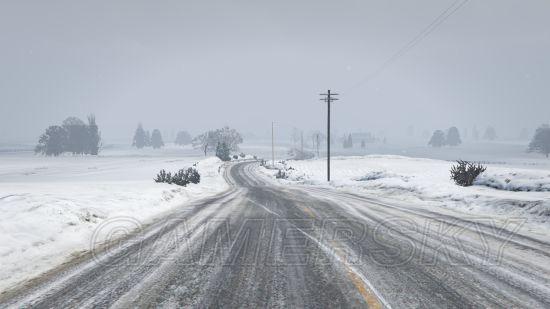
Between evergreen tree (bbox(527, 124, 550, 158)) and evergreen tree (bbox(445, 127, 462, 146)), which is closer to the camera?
evergreen tree (bbox(527, 124, 550, 158))

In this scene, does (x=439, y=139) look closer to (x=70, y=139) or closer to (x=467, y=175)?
(x=70, y=139)

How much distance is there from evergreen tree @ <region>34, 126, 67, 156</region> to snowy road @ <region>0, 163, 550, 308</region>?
104426mm

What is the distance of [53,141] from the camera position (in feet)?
305

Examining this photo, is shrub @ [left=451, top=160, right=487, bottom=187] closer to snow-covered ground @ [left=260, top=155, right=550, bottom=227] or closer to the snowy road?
snow-covered ground @ [left=260, top=155, right=550, bottom=227]

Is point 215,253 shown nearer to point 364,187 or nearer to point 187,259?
point 187,259

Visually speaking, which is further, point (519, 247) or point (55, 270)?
point (519, 247)

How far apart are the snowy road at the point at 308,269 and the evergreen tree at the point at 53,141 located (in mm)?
104426

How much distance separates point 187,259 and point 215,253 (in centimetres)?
50

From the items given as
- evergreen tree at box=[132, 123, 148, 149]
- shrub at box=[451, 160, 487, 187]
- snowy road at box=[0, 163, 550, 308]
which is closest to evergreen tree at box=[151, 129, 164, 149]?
evergreen tree at box=[132, 123, 148, 149]

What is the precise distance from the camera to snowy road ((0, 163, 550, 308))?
3.62 meters

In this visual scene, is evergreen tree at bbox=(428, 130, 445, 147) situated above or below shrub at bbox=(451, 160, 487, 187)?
above

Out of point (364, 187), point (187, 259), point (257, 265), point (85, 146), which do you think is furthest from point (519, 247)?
point (85, 146)

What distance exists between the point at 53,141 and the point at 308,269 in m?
110

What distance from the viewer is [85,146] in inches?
3917
